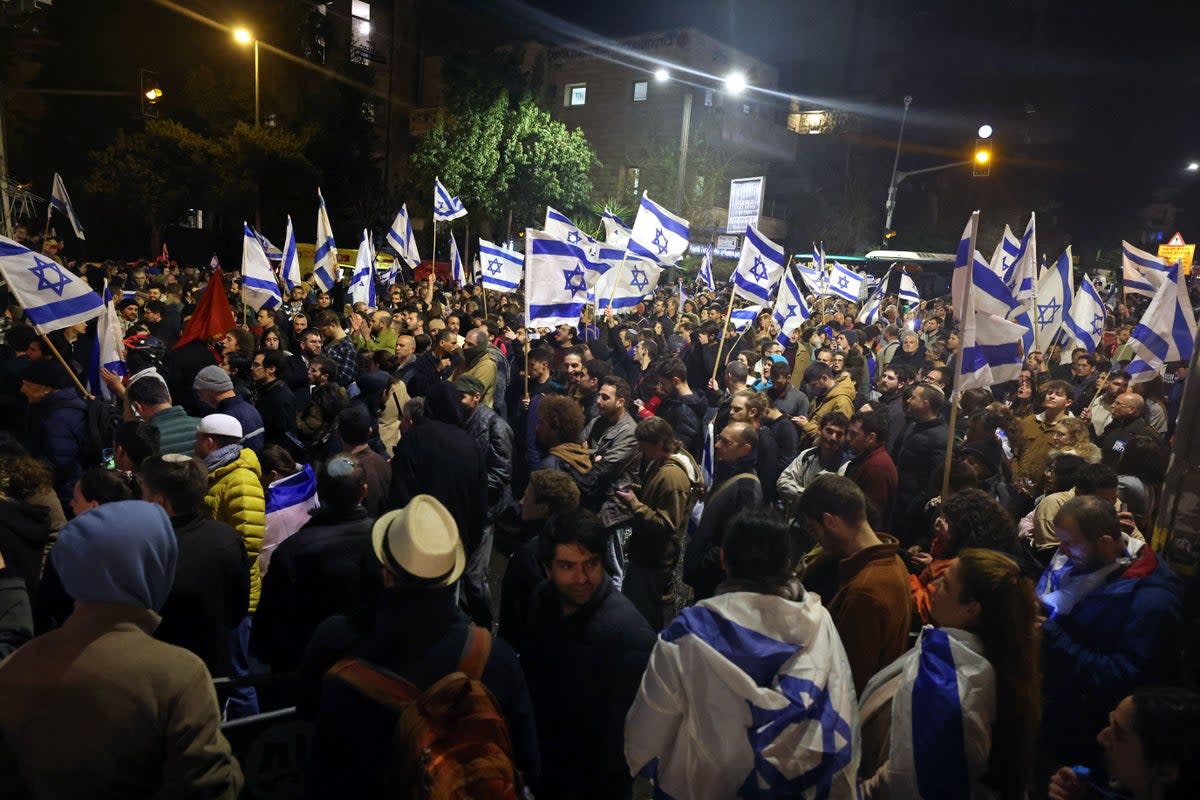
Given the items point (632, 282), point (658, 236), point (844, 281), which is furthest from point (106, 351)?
point (844, 281)

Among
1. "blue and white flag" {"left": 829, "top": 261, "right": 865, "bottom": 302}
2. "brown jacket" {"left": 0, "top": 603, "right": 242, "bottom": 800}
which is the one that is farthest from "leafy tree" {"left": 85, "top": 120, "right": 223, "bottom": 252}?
"brown jacket" {"left": 0, "top": 603, "right": 242, "bottom": 800}

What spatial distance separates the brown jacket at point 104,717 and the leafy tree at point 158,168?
3637 centimetres

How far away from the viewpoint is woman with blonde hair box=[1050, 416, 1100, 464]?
6.30 metres

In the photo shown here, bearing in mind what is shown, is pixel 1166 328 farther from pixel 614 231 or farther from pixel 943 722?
pixel 614 231

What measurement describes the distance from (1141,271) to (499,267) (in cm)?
1002

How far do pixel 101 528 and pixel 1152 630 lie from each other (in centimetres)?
405

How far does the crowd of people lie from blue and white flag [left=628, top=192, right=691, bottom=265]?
14.3 ft

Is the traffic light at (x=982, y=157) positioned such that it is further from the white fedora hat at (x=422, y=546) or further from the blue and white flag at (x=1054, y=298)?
the white fedora hat at (x=422, y=546)

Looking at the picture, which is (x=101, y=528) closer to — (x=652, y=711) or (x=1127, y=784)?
(x=652, y=711)

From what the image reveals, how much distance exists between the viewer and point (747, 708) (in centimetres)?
251

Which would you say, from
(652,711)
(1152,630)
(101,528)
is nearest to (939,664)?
(652,711)

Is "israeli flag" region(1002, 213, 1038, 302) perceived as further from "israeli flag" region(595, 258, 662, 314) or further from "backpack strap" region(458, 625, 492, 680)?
"backpack strap" region(458, 625, 492, 680)

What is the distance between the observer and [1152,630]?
130 inches

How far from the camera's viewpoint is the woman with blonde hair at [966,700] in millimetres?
Answer: 2602
